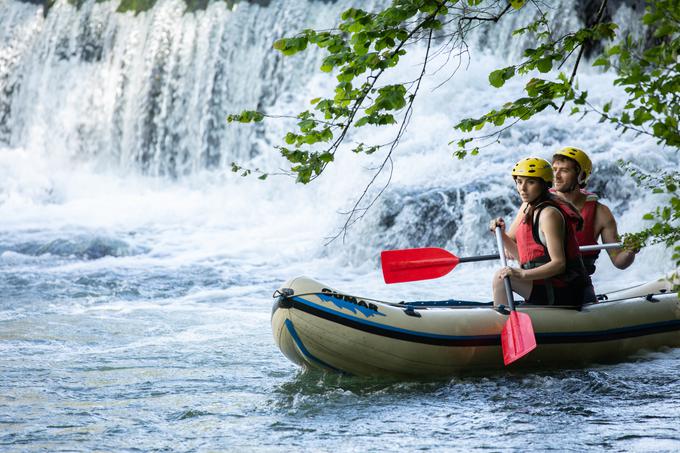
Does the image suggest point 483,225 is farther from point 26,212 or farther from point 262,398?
point 26,212

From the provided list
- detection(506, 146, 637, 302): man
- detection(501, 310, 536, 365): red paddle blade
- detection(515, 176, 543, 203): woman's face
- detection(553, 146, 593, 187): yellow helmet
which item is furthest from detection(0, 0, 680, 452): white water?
detection(553, 146, 593, 187): yellow helmet

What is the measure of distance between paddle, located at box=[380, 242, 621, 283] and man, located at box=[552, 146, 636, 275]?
57 cm

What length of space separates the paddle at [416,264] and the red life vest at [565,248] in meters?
0.38

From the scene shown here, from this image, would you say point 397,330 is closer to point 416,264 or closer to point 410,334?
point 410,334

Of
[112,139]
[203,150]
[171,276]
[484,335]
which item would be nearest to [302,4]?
[203,150]

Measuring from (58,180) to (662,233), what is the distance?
16.2m

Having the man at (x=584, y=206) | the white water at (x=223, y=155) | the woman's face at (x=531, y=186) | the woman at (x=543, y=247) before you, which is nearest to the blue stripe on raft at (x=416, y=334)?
the woman at (x=543, y=247)

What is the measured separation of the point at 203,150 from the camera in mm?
16484

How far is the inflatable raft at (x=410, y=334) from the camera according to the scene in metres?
4.43

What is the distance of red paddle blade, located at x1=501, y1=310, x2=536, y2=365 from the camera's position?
4.28 meters

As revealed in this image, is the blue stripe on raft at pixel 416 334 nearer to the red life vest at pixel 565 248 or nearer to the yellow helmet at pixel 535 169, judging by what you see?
the red life vest at pixel 565 248

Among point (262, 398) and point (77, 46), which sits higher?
point (77, 46)

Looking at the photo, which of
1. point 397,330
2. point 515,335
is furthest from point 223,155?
point 515,335

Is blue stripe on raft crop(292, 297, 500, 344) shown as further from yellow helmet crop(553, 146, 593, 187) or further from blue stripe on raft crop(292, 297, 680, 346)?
yellow helmet crop(553, 146, 593, 187)
